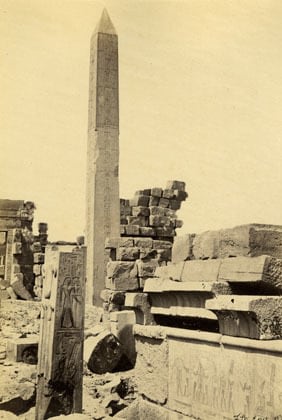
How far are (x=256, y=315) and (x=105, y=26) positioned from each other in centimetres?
1207

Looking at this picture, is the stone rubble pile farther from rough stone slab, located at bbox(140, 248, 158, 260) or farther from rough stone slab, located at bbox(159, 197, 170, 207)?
rough stone slab, located at bbox(140, 248, 158, 260)

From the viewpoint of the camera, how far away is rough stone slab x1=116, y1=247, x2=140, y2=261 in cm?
1055

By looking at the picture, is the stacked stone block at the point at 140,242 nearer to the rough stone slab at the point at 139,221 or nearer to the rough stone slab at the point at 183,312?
the rough stone slab at the point at 139,221

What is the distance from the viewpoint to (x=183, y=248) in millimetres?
4102

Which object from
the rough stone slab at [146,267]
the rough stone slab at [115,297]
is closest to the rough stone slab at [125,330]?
the rough stone slab at [146,267]

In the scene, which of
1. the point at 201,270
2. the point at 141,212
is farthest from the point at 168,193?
the point at 201,270

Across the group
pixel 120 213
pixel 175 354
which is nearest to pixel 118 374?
pixel 175 354

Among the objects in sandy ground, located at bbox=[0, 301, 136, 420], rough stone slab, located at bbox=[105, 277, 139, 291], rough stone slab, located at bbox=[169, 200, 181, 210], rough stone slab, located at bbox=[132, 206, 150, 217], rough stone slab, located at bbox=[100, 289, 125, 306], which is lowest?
sandy ground, located at bbox=[0, 301, 136, 420]

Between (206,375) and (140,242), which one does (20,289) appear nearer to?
(140,242)

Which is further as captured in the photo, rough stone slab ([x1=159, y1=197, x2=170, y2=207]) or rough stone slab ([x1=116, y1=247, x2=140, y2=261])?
rough stone slab ([x1=159, y1=197, x2=170, y2=207])

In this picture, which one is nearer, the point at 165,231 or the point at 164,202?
the point at 165,231

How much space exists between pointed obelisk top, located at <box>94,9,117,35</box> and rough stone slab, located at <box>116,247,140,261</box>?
19.3 ft

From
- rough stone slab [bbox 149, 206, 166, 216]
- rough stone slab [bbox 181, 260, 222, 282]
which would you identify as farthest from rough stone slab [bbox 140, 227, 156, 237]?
rough stone slab [bbox 181, 260, 222, 282]

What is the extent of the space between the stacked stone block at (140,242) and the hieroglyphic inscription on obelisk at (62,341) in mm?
708
